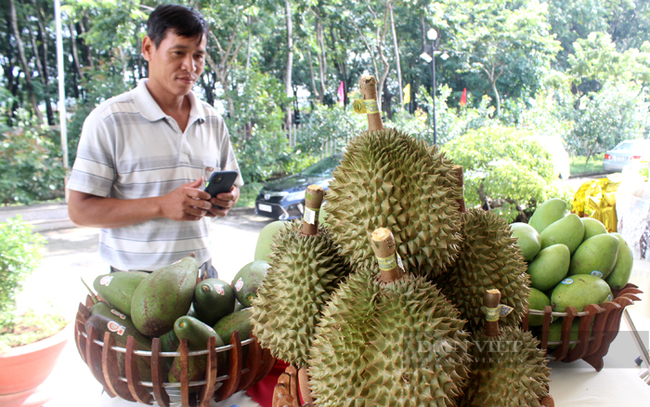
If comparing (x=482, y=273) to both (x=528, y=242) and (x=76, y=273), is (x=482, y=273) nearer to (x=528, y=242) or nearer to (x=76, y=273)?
(x=528, y=242)

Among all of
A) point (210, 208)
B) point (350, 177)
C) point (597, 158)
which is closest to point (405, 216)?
point (350, 177)

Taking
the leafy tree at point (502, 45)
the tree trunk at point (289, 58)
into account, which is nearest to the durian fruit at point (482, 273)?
the tree trunk at point (289, 58)

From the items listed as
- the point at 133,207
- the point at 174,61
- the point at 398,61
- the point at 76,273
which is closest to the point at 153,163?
the point at 133,207

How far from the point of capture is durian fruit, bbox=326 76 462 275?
631 mm

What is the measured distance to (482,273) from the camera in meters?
0.69

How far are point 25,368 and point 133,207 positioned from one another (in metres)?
0.76

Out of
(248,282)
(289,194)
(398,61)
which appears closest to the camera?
(248,282)

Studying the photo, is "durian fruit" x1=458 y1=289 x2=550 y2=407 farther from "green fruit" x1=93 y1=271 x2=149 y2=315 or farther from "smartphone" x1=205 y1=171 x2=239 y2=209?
"smartphone" x1=205 y1=171 x2=239 y2=209

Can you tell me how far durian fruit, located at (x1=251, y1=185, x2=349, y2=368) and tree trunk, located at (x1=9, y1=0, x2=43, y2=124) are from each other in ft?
18.1

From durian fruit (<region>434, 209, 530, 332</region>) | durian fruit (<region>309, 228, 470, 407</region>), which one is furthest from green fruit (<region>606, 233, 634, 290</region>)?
durian fruit (<region>309, 228, 470, 407</region>)

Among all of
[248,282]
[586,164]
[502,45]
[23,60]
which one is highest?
[502,45]

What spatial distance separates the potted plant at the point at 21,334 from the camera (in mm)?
1432

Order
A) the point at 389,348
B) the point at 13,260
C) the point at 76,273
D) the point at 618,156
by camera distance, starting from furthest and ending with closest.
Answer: the point at 618,156, the point at 76,273, the point at 13,260, the point at 389,348

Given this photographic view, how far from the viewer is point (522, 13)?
21.7 feet
